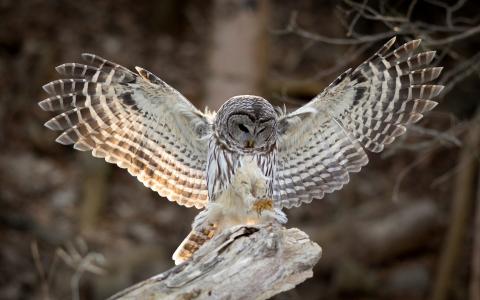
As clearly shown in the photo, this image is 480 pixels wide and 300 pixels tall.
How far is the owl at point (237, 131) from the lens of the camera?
6195 mm

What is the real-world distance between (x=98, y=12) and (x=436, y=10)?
6657mm

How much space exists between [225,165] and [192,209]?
5.42 m

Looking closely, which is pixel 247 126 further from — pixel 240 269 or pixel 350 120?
pixel 240 269

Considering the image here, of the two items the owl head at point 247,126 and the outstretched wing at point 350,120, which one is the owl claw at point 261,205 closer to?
the owl head at point 247,126

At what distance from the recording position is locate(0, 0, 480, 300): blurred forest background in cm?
1074

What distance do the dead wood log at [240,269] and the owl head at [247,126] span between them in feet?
4.42

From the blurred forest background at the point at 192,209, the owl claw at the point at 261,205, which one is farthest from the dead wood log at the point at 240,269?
the blurred forest background at the point at 192,209

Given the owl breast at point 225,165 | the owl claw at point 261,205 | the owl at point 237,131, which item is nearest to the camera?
the owl claw at point 261,205

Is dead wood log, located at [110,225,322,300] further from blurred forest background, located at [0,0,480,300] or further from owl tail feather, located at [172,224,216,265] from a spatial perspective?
blurred forest background, located at [0,0,480,300]

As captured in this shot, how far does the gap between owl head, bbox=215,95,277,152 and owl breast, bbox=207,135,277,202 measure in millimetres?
44

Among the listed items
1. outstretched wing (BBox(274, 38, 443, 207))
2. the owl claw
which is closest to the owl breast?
the owl claw

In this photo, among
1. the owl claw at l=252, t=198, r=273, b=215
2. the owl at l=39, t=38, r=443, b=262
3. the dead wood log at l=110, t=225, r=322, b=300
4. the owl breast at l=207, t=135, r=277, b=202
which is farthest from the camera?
the owl breast at l=207, t=135, r=277, b=202

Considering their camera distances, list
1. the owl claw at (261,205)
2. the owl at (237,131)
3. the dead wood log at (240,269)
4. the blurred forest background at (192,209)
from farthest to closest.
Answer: the blurred forest background at (192,209) → the owl at (237,131) → the owl claw at (261,205) → the dead wood log at (240,269)

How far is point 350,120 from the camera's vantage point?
21.5 feet
